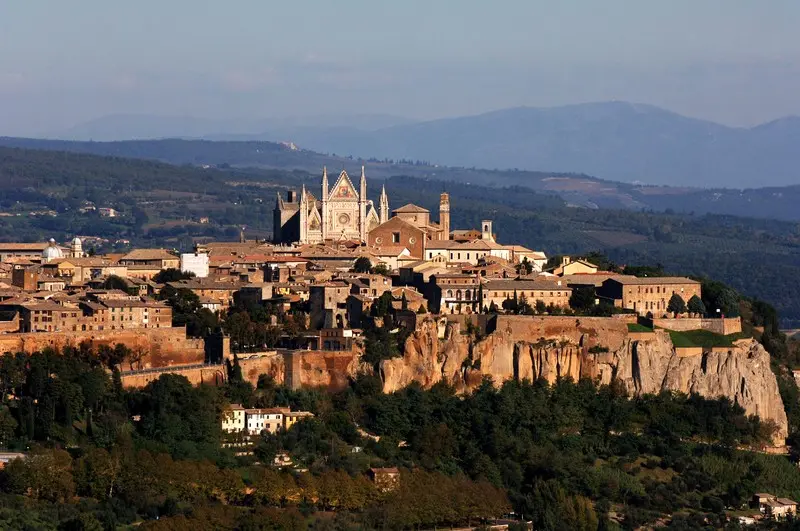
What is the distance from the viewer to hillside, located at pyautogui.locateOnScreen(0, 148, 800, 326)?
463ft

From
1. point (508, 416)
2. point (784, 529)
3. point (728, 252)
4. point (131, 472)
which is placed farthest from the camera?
point (728, 252)

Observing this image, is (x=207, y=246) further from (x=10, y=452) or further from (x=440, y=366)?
(x=10, y=452)

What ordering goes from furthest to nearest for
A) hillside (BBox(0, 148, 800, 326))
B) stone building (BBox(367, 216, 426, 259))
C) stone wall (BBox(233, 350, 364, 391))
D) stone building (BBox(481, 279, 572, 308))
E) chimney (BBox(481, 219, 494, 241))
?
1. hillside (BBox(0, 148, 800, 326))
2. chimney (BBox(481, 219, 494, 241))
3. stone building (BBox(367, 216, 426, 259))
4. stone building (BBox(481, 279, 572, 308))
5. stone wall (BBox(233, 350, 364, 391))

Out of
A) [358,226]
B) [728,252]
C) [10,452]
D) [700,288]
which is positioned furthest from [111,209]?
[10,452]

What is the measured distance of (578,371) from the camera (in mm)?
56594

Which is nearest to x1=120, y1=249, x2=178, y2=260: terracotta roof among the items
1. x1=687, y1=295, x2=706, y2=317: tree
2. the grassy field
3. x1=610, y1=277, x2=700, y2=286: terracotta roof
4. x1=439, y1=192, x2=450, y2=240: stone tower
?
x1=439, y1=192, x2=450, y2=240: stone tower

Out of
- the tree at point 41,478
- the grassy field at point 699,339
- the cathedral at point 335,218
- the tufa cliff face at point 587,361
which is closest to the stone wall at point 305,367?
the tufa cliff face at point 587,361

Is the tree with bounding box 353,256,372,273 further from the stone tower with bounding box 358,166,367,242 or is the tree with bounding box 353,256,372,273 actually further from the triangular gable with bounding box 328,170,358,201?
the triangular gable with bounding box 328,170,358,201

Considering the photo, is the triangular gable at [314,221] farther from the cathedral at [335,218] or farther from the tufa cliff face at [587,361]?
the tufa cliff face at [587,361]

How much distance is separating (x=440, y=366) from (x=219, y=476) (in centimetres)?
978

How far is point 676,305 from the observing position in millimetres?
60000

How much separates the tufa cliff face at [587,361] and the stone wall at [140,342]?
5.49 m

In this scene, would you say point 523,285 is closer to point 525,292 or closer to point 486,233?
point 525,292

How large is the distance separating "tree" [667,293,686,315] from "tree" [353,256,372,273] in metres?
9.53
